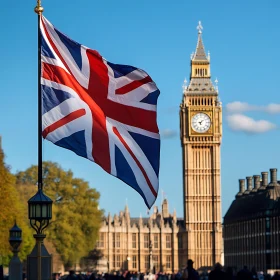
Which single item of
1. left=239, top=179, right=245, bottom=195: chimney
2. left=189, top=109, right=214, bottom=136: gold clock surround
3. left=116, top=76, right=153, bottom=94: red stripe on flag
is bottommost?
left=116, top=76, right=153, bottom=94: red stripe on flag

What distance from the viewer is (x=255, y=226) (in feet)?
385

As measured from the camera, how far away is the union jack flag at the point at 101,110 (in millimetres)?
15562

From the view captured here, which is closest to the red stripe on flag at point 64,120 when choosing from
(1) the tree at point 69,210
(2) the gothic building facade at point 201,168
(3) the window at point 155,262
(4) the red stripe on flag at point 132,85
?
(4) the red stripe on flag at point 132,85

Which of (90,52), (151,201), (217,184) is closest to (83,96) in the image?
(90,52)

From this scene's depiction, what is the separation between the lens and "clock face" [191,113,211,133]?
123 metres

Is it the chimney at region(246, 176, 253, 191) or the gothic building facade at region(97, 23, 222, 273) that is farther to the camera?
the chimney at region(246, 176, 253, 191)

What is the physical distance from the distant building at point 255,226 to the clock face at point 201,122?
8.53 meters

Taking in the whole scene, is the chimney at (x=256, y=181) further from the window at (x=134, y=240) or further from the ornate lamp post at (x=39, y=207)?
the ornate lamp post at (x=39, y=207)

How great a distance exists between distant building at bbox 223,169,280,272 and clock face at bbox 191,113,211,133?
8531 mm

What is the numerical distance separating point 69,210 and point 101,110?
235 feet

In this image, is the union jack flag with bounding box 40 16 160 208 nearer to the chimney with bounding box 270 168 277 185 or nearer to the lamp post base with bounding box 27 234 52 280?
the lamp post base with bounding box 27 234 52 280

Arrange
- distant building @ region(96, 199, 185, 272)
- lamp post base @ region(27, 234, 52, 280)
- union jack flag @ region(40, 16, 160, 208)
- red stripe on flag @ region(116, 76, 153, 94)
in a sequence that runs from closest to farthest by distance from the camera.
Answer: union jack flag @ region(40, 16, 160, 208) → lamp post base @ region(27, 234, 52, 280) → red stripe on flag @ region(116, 76, 153, 94) → distant building @ region(96, 199, 185, 272)

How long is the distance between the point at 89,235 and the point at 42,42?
75.9 meters

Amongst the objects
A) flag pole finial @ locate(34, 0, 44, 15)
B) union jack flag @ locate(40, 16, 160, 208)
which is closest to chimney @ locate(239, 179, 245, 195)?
union jack flag @ locate(40, 16, 160, 208)
